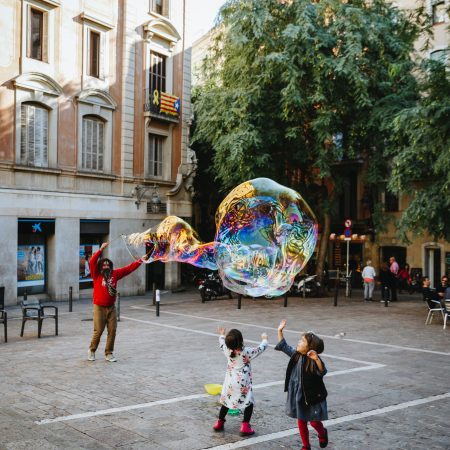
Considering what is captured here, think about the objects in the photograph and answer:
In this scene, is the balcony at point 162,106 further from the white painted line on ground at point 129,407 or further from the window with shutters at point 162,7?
the white painted line on ground at point 129,407

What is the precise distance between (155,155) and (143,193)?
250 cm

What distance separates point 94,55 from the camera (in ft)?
81.8

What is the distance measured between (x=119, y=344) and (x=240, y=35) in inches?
594

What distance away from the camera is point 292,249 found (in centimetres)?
1146

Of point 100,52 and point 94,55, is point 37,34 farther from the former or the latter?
point 100,52

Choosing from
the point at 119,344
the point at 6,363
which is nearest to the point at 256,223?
the point at 119,344

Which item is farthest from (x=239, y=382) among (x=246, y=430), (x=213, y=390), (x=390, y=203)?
(x=390, y=203)

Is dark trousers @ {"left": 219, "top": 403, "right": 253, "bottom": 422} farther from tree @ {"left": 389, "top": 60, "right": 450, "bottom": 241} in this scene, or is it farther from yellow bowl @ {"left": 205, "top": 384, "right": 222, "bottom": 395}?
tree @ {"left": 389, "top": 60, "right": 450, "bottom": 241}

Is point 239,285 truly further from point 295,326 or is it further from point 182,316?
point 182,316

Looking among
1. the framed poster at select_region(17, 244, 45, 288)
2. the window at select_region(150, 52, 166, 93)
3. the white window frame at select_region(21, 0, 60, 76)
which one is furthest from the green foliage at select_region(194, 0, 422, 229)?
the framed poster at select_region(17, 244, 45, 288)

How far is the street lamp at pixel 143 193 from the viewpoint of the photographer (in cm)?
2664

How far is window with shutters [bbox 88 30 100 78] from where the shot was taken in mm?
24766

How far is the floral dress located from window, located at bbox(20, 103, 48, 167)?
56.6 feet

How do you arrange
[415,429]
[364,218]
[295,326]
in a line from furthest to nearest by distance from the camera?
[364,218] → [295,326] → [415,429]
